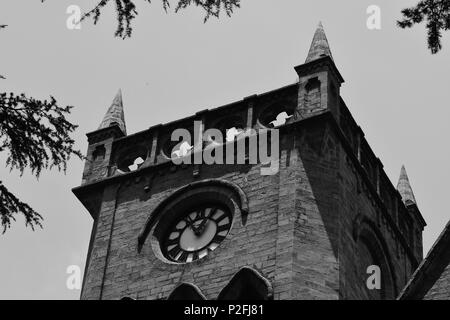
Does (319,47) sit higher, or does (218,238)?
(319,47)

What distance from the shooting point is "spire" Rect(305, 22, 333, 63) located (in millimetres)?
36031

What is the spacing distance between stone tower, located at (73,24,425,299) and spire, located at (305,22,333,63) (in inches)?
1.7

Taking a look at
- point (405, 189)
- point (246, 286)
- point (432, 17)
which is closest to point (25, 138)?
point (432, 17)

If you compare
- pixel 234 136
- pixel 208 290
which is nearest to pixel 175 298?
pixel 208 290

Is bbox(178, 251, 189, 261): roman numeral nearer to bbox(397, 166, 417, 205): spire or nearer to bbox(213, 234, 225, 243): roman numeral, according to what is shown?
bbox(213, 234, 225, 243): roman numeral

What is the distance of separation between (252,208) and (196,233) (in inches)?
73.8

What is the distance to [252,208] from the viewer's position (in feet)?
109

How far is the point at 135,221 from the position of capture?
35188mm

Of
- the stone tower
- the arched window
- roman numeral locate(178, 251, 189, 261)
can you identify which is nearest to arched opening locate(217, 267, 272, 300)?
the stone tower

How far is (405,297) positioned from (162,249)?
1357 centimetres

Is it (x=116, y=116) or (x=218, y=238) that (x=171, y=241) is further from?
(x=116, y=116)
